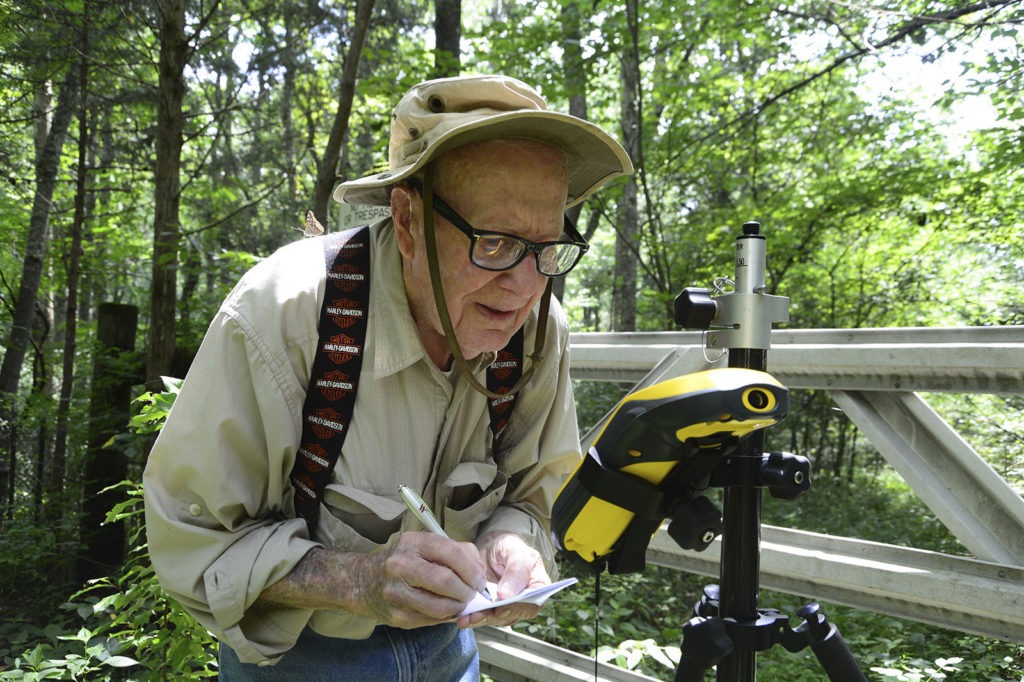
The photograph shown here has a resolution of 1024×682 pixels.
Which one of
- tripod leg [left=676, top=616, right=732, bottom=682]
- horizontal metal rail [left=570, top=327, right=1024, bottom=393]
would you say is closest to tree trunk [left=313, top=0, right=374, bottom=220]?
horizontal metal rail [left=570, top=327, right=1024, bottom=393]

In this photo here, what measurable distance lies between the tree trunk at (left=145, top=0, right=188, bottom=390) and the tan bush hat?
246cm

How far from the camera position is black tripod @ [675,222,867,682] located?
1.20 meters

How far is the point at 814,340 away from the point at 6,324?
24.3ft

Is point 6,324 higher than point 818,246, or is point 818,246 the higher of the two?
point 818,246

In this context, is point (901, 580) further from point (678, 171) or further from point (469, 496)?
point (678, 171)

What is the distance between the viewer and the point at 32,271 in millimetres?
6969

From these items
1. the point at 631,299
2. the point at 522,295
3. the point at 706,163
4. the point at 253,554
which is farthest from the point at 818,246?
the point at 253,554

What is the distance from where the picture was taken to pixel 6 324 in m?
6.81

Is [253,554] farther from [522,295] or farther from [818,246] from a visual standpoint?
[818,246]

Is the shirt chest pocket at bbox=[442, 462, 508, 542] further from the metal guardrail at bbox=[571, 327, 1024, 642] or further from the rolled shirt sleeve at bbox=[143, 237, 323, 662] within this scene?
the metal guardrail at bbox=[571, 327, 1024, 642]

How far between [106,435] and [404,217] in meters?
5.13

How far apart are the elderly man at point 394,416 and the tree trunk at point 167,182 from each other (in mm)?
2352

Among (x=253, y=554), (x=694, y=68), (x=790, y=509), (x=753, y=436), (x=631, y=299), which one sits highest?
(x=694, y=68)

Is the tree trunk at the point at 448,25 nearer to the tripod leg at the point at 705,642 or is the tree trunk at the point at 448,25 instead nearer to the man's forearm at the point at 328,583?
the man's forearm at the point at 328,583
